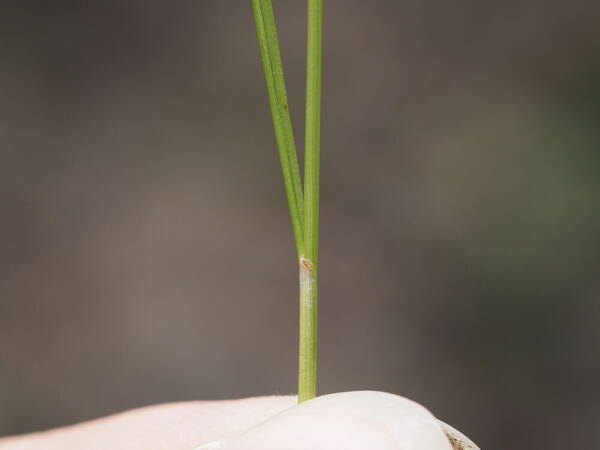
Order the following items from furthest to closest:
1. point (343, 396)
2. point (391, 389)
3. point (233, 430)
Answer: point (391, 389) → point (233, 430) → point (343, 396)

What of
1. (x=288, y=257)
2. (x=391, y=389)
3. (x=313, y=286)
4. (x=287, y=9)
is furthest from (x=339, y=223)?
(x=313, y=286)

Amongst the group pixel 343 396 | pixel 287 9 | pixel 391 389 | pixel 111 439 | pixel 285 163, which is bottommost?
pixel 391 389

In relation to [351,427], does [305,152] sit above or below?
above

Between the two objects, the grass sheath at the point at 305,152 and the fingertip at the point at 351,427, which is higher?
the grass sheath at the point at 305,152

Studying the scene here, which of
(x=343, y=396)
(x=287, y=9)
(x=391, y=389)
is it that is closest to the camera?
(x=343, y=396)

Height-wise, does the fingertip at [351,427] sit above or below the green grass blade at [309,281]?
below

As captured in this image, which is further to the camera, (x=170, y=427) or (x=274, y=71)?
(x=170, y=427)

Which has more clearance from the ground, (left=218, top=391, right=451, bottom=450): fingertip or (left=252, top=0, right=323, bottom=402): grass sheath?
(left=252, top=0, right=323, bottom=402): grass sheath

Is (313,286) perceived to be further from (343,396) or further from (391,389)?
(391,389)
